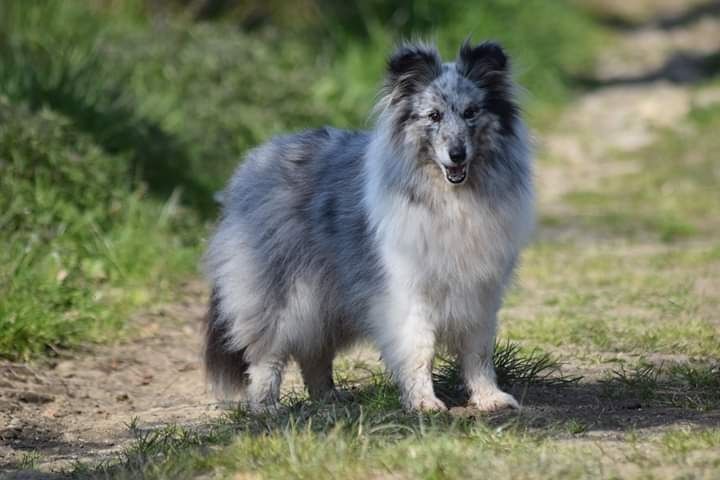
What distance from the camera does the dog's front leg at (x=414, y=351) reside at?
16.2ft

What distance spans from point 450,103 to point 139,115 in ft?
14.5

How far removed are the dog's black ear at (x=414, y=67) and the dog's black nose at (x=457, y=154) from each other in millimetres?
339

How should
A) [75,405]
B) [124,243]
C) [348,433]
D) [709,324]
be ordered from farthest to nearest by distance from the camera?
[124,243] → [709,324] → [75,405] → [348,433]

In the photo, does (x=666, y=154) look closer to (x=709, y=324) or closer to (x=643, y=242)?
(x=643, y=242)

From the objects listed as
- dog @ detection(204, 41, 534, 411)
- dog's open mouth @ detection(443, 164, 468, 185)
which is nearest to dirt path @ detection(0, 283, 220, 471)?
dog @ detection(204, 41, 534, 411)

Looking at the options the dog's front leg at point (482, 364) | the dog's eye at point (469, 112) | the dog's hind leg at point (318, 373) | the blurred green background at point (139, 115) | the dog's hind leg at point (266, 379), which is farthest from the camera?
the blurred green background at point (139, 115)

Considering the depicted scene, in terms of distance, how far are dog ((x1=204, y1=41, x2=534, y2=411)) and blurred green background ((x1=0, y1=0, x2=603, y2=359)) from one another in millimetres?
422

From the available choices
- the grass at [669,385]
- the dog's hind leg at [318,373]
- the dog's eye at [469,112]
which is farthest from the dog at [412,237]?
the grass at [669,385]

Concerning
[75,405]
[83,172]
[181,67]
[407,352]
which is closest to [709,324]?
[407,352]

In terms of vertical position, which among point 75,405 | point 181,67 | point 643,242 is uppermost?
point 181,67

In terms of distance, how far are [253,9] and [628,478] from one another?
9.00m

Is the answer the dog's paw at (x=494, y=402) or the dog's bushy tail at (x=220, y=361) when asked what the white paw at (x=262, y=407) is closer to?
the dog's bushy tail at (x=220, y=361)

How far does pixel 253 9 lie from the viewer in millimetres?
12141

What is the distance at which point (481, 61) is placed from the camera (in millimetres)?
4969
